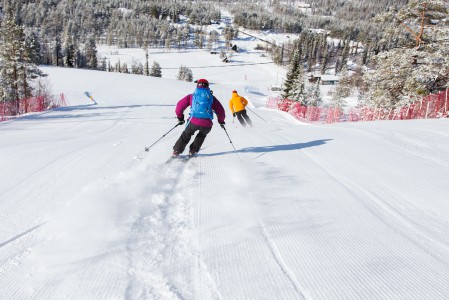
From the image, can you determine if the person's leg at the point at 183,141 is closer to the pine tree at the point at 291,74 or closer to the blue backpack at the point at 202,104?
the blue backpack at the point at 202,104

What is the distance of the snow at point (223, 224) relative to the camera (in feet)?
7.89

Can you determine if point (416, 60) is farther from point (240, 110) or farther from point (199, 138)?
point (199, 138)

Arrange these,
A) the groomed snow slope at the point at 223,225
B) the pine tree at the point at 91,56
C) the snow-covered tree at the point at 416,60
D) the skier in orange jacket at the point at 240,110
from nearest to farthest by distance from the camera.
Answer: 1. the groomed snow slope at the point at 223,225
2. the skier in orange jacket at the point at 240,110
3. the snow-covered tree at the point at 416,60
4. the pine tree at the point at 91,56

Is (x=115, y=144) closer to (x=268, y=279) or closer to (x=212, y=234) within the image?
(x=212, y=234)

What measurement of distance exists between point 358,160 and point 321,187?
1.90 meters

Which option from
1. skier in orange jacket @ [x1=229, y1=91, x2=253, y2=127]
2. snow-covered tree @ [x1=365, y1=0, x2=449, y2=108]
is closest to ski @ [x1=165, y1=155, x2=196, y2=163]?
skier in orange jacket @ [x1=229, y1=91, x2=253, y2=127]

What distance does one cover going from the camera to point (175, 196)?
409 centimetres

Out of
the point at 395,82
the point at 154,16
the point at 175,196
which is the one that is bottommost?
the point at 175,196

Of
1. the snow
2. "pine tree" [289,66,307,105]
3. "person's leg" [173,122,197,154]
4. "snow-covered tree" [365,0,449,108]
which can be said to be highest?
"snow-covered tree" [365,0,449,108]

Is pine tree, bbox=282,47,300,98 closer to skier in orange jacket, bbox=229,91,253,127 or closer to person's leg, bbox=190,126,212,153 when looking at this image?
skier in orange jacket, bbox=229,91,253,127

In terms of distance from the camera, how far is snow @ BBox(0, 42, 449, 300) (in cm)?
240

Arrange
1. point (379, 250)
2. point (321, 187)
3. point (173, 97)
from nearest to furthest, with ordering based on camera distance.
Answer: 1. point (379, 250)
2. point (321, 187)
3. point (173, 97)

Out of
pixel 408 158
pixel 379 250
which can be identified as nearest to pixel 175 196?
pixel 379 250

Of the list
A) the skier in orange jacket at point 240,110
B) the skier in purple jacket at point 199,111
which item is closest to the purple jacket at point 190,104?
the skier in purple jacket at point 199,111
